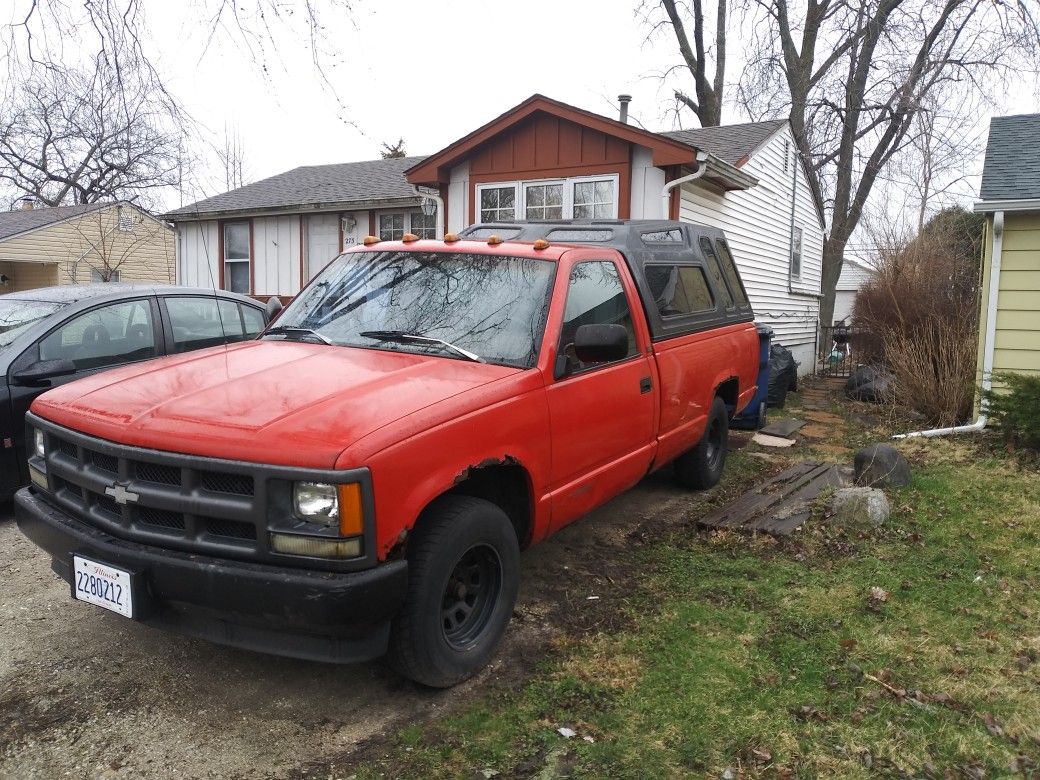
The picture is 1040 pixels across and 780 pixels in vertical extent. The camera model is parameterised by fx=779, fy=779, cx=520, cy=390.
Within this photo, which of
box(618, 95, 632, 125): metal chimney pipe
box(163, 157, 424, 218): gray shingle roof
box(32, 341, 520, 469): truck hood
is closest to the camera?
box(32, 341, 520, 469): truck hood

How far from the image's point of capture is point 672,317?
5.20m

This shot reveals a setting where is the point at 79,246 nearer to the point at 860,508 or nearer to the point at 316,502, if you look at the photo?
the point at 860,508

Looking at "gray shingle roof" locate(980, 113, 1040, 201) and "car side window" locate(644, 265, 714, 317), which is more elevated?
"gray shingle roof" locate(980, 113, 1040, 201)

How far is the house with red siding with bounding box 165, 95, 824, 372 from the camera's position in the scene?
33.9ft

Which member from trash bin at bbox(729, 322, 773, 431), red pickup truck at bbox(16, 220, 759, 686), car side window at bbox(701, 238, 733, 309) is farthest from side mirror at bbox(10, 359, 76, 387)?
trash bin at bbox(729, 322, 773, 431)

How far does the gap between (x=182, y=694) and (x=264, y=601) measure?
920 millimetres

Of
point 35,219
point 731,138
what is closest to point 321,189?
point 731,138

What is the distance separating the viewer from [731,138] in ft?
45.2

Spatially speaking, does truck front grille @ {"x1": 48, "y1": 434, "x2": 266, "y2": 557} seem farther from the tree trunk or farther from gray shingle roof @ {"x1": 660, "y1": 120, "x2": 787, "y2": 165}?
the tree trunk

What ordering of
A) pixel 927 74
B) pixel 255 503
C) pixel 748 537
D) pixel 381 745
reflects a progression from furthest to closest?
1. pixel 927 74
2. pixel 748 537
3. pixel 381 745
4. pixel 255 503

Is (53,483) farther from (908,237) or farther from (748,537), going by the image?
(908,237)

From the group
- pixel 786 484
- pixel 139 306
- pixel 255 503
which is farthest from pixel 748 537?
pixel 139 306

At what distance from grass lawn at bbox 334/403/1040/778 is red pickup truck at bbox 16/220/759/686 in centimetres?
44

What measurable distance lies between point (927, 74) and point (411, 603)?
22.3m
